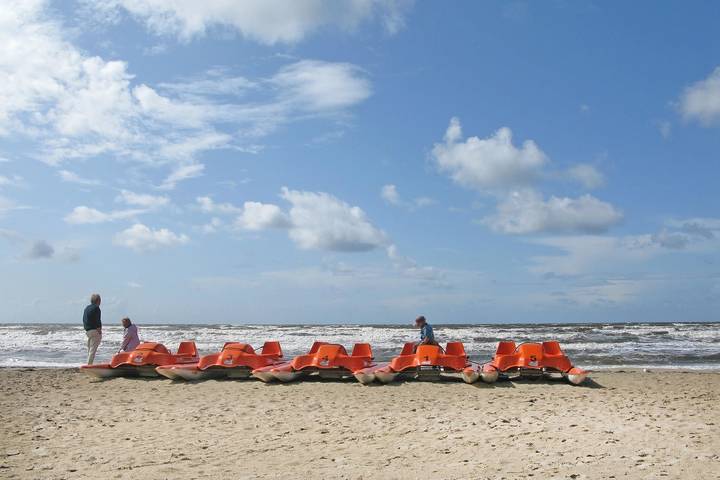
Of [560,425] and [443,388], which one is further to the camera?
[443,388]

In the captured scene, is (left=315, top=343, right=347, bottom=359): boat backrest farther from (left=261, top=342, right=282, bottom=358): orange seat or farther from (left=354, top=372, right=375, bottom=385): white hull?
(left=261, top=342, right=282, bottom=358): orange seat

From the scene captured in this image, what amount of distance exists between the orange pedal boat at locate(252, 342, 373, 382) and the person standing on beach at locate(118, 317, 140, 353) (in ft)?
12.2

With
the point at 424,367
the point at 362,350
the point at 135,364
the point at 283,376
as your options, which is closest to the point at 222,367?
the point at 283,376

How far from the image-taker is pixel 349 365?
505 inches

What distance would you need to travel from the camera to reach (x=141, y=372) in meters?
13.5

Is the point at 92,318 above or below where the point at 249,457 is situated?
above

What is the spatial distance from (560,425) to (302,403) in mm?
4287

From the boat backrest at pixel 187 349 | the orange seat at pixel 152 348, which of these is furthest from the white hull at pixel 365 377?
the boat backrest at pixel 187 349

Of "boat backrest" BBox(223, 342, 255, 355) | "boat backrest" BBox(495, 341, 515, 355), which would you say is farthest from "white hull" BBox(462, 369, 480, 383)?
"boat backrest" BBox(223, 342, 255, 355)

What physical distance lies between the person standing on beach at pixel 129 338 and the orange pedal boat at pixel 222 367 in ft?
5.54

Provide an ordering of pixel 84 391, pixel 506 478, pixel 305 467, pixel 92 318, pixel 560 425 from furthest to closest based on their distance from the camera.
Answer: pixel 92 318, pixel 84 391, pixel 560 425, pixel 305 467, pixel 506 478

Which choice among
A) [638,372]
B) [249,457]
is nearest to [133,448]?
[249,457]

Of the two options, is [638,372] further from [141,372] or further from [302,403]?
Result: [141,372]

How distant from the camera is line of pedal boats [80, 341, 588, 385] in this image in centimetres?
1253
